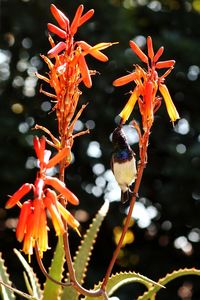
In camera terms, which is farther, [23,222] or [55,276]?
[55,276]

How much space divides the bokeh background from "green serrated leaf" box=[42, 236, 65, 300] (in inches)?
52.1

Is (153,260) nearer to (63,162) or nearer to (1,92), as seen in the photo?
(1,92)

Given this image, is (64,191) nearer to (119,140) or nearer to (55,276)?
(119,140)

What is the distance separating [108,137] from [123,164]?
73.5 inches

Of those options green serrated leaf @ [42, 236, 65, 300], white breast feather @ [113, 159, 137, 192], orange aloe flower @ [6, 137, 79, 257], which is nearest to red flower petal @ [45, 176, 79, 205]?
orange aloe flower @ [6, 137, 79, 257]

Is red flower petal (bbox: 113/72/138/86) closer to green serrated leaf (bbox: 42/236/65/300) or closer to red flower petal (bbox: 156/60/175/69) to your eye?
red flower petal (bbox: 156/60/175/69)

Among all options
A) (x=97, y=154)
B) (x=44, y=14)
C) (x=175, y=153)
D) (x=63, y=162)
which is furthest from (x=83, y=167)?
(x=63, y=162)

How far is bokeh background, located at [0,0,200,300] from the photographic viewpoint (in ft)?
9.05

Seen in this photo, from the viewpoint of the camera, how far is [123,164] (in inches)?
A: 36.9

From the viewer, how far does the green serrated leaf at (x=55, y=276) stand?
4.36ft

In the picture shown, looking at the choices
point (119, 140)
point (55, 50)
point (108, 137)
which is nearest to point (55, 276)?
point (119, 140)

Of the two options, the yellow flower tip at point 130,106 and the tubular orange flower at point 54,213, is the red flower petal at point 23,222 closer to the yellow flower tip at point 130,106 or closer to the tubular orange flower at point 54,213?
the tubular orange flower at point 54,213

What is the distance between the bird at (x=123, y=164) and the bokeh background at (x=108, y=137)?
1714 millimetres

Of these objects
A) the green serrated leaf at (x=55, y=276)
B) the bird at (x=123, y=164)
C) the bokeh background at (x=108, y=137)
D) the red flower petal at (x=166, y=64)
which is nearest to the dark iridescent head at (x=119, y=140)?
the bird at (x=123, y=164)
